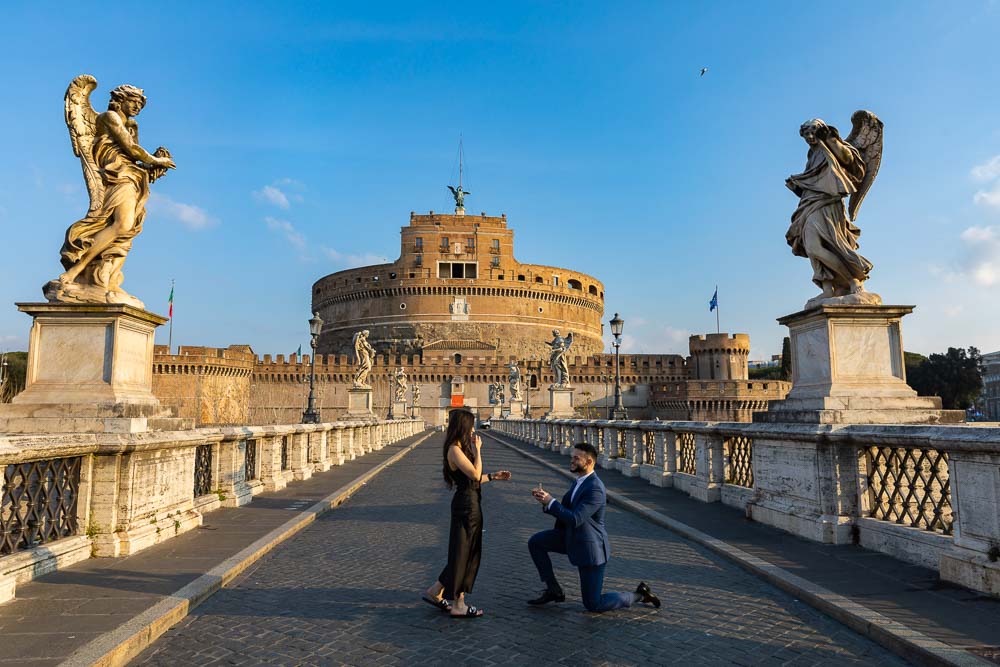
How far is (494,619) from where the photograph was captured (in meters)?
4.37

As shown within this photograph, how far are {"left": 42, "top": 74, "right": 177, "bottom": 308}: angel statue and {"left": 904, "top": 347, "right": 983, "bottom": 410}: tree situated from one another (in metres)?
66.4

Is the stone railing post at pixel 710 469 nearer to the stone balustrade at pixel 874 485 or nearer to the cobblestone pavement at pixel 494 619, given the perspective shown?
the stone balustrade at pixel 874 485

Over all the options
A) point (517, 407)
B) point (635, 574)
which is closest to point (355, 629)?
point (635, 574)

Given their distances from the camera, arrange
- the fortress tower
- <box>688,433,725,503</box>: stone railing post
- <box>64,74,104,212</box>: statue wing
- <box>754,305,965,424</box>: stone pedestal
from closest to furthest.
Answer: <box>754,305,965,424</box>: stone pedestal
<box>64,74,104,212</box>: statue wing
<box>688,433,725,503</box>: stone railing post
the fortress tower

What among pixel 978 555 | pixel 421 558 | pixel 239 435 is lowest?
pixel 421 558

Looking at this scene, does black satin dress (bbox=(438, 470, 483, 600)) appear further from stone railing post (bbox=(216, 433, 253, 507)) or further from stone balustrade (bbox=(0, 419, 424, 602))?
stone railing post (bbox=(216, 433, 253, 507))

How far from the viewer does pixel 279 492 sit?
1070cm

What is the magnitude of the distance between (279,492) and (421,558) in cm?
524

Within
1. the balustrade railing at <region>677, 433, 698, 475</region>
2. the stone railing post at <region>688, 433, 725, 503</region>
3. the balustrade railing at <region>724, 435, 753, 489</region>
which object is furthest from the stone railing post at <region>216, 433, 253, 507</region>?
the balustrade railing at <region>677, 433, 698, 475</region>

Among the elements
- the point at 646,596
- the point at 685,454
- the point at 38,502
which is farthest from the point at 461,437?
the point at 685,454

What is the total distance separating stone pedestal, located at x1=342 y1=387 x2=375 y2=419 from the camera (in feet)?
87.7

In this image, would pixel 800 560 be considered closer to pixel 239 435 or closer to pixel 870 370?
pixel 870 370

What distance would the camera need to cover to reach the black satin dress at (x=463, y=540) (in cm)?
442

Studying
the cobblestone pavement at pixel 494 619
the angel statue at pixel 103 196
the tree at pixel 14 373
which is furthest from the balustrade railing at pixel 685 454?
the tree at pixel 14 373
